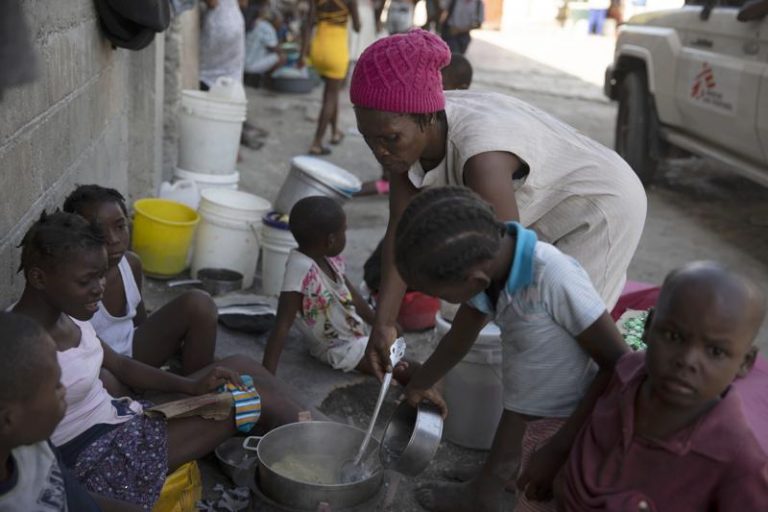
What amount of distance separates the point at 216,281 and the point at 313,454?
1981mm

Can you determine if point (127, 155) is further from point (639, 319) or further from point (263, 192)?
point (639, 319)

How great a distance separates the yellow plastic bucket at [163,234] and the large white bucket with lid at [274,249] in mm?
384

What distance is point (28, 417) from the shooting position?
187 cm

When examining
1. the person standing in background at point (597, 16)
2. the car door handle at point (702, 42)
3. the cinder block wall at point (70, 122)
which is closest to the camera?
the cinder block wall at point (70, 122)

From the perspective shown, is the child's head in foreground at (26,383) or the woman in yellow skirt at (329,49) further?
the woman in yellow skirt at (329,49)

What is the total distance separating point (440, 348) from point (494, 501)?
0.54 m

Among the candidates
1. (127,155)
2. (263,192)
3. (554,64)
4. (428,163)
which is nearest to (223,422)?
(428,163)

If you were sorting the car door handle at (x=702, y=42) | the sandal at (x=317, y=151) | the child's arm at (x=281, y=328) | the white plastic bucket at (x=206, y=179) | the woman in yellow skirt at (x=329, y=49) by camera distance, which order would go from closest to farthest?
the child's arm at (x=281, y=328), the white plastic bucket at (x=206, y=179), the car door handle at (x=702, y=42), the woman in yellow skirt at (x=329, y=49), the sandal at (x=317, y=151)

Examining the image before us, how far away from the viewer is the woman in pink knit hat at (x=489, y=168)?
2.53 m

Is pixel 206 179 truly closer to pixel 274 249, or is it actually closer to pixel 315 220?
pixel 274 249

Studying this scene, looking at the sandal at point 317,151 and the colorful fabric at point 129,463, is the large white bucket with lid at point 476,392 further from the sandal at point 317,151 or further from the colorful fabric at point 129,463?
the sandal at point 317,151

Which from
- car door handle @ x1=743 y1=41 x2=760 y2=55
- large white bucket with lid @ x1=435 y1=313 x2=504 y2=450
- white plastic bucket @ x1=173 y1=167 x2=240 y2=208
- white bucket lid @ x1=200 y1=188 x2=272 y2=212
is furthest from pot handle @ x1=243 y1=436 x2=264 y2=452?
car door handle @ x1=743 y1=41 x2=760 y2=55

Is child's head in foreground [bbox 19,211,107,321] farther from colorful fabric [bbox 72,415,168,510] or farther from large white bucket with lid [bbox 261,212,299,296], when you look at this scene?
large white bucket with lid [bbox 261,212,299,296]

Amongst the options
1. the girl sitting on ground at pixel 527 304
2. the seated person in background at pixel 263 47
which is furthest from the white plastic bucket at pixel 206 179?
the seated person in background at pixel 263 47
